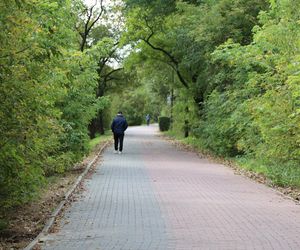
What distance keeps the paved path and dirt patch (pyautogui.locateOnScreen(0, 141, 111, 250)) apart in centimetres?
45

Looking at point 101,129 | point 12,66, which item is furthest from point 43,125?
point 101,129

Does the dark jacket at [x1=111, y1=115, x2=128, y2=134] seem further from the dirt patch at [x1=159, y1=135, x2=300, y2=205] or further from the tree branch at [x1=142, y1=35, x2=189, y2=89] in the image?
the tree branch at [x1=142, y1=35, x2=189, y2=89]

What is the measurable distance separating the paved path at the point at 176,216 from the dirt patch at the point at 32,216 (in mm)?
454

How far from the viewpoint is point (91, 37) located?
4275cm

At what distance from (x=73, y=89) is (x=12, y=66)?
7848 millimetres

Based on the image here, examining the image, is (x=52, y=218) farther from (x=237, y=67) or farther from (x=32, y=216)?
(x=237, y=67)

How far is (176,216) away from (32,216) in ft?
9.55

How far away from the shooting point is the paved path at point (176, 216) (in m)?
7.37

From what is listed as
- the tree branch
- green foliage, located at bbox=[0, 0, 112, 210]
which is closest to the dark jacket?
the tree branch

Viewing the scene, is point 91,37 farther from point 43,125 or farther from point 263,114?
point 43,125

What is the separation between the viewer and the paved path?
24.2ft

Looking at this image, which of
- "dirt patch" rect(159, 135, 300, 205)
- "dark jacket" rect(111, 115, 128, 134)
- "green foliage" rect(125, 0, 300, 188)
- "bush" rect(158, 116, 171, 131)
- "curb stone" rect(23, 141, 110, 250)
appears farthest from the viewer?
"bush" rect(158, 116, 171, 131)

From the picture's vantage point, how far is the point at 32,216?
391 inches

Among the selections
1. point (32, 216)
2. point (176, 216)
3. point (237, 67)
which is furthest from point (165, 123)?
point (176, 216)
